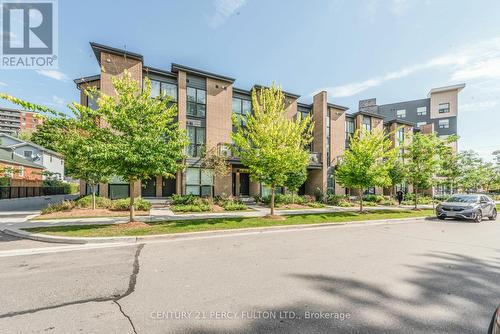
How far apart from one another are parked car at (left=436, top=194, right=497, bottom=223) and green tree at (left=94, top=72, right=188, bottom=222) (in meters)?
16.6

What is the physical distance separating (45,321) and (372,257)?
704 cm

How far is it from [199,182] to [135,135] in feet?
34.1

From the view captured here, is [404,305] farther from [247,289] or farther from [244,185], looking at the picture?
[244,185]

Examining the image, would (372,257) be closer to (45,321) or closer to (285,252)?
(285,252)

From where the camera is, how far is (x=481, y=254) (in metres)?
6.83

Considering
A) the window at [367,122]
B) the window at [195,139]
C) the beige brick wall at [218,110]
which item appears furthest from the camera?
the window at [367,122]

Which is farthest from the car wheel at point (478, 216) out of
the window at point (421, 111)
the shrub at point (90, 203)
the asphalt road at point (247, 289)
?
the window at point (421, 111)

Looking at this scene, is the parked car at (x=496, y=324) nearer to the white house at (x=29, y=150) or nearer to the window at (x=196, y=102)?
the window at (x=196, y=102)

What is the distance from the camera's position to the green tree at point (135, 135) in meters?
9.29

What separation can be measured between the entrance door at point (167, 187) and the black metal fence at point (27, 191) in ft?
44.1

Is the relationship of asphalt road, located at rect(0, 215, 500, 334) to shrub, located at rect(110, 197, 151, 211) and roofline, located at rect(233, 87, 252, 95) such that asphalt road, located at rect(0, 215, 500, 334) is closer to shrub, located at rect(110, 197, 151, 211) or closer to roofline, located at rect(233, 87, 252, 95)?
shrub, located at rect(110, 197, 151, 211)

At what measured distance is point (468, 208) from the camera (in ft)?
45.2

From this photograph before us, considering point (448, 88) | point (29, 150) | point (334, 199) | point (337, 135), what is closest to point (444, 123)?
point (448, 88)

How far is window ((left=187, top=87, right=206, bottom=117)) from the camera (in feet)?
64.9
